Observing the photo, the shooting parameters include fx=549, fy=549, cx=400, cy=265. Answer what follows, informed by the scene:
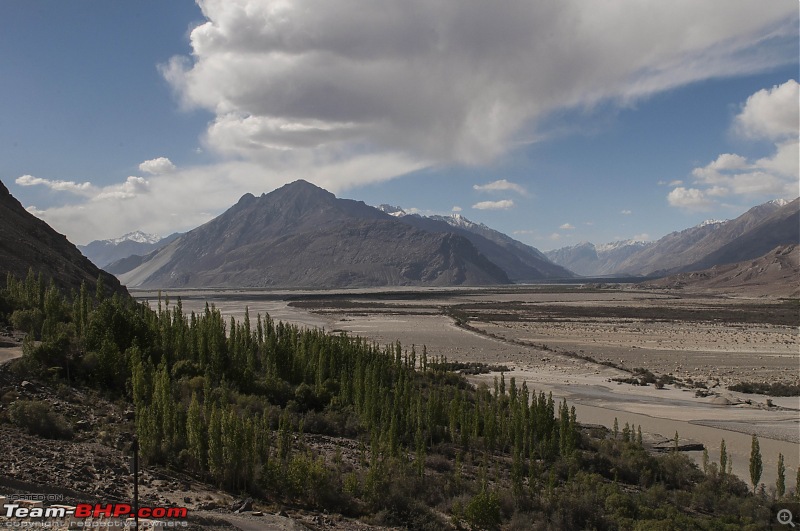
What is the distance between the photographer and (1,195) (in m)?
78.8

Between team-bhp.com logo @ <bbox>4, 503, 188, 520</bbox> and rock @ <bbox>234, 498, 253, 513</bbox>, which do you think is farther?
rock @ <bbox>234, 498, 253, 513</bbox>

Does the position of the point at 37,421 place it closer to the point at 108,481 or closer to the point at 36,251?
the point at 108,481

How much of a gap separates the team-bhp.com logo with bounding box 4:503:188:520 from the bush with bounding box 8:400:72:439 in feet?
23.2

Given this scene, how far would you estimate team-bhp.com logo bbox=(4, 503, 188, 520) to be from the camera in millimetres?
11977

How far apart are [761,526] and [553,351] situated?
48.3m

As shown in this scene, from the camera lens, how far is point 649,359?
2375 inches

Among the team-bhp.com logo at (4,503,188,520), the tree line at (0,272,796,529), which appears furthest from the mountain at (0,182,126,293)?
the team-bhp.com logo at (4,503,188,520)

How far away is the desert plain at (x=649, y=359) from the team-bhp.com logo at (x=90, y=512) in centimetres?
2439

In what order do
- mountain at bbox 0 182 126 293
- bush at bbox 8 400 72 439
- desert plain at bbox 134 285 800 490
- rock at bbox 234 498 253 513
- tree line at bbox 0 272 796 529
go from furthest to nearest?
mountain at bbox 0 182 126 293
desert plain at bbox 134 285 800 490
bush at bbox 8 400 72 439
tree line at bbox 0 272 796 529
rock at bbox 234 498 253 513

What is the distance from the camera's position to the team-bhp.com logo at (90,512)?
11977 mm

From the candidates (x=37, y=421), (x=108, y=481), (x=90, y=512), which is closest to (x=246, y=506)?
(x=108, y=481)

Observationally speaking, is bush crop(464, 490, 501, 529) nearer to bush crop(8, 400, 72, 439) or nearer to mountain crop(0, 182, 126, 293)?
bush crop(8, 400, 72, 439)

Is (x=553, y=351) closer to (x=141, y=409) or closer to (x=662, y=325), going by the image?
(x=662, y=325)

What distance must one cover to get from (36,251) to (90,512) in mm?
64779
